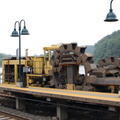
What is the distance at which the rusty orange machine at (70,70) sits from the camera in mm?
14410

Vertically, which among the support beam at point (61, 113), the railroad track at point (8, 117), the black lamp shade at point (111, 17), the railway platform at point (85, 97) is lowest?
the railroad track at point (8, 117)

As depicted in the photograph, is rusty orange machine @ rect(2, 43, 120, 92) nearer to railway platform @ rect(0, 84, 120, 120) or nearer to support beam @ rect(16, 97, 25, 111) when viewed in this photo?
support beam @ rect(16, 97, 25, 111)

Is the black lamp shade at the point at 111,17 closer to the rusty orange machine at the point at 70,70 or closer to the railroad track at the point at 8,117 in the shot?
the rusty orange machine at the point at 70,70

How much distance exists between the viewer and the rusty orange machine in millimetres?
14410

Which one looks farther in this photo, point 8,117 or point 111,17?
point 8,117

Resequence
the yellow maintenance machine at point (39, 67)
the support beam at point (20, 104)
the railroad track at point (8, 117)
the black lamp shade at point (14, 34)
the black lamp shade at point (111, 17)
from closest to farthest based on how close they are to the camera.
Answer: the black lamp shade at point (111, 17), the railroad track at point (8, 117), the support beam at point (20, 104), the yellow maintenance machine at point (39, 67), the black lamp shade at point (14, 34)

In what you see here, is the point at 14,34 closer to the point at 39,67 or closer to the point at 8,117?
the point at 39,67

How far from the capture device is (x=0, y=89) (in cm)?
1673

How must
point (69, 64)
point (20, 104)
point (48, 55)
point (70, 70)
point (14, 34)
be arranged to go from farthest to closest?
point (14, 34) < point (48, 55) < point (20, 104) < point (70, 70) < point (69, 64)

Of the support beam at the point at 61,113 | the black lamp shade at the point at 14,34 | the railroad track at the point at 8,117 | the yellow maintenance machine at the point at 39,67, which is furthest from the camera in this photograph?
the black lamp shade at the point at 14,34

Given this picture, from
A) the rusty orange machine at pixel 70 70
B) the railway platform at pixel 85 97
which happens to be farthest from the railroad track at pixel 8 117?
the rusty orange machine at pixel 70 70

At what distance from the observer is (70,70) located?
15.6m

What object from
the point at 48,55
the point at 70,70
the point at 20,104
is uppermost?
the point at 48,55

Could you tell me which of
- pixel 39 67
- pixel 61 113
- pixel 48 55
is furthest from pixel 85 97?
pixel 39 67
